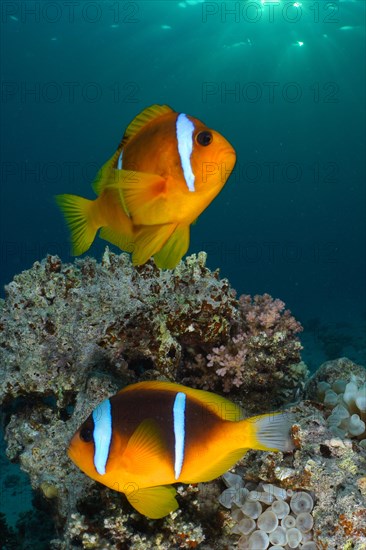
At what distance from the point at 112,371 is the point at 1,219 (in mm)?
103483

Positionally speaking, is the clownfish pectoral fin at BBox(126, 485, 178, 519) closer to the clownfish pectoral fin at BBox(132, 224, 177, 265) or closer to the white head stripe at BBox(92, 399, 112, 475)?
the white head stripe at BBox(92, 399, 112, 475)

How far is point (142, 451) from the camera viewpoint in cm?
190

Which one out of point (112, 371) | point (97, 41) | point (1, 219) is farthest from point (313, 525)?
point (1, 219)

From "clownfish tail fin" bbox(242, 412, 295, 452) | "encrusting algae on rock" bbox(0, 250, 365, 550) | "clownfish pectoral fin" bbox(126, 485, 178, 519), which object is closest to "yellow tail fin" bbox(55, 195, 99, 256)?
"clownfish tail fin" bbox(242, 412, 295, 452)

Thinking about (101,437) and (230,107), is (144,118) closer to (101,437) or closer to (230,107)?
(101,437)

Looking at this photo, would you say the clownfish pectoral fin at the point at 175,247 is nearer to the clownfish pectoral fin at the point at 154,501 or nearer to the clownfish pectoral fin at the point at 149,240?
the clownfish pectoral fin at the point at 149,240

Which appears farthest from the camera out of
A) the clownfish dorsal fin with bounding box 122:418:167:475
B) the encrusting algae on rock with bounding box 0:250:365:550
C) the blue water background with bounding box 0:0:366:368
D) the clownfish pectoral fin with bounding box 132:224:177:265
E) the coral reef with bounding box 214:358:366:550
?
the blue water background with bounding box 0:0:366:368

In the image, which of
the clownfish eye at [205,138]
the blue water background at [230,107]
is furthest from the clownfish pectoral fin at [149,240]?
the blue water background at [230,107]

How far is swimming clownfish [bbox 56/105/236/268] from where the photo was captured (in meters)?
1.41

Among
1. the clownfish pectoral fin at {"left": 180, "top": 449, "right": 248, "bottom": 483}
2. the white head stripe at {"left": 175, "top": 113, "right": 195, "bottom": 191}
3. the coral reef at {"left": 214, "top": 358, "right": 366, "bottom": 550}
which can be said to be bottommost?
the coral reef at {"left": 214, "top": 358, "right": 366, "bottom": 550}

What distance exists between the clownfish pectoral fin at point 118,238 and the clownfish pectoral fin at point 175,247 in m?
0.10

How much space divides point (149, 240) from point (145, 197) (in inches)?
6.8

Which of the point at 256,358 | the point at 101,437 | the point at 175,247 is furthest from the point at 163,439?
the point at 256,358

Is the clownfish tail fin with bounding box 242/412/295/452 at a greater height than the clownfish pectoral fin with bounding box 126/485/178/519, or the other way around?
the clownfish tail fin with bounding box 242/412/295/452
